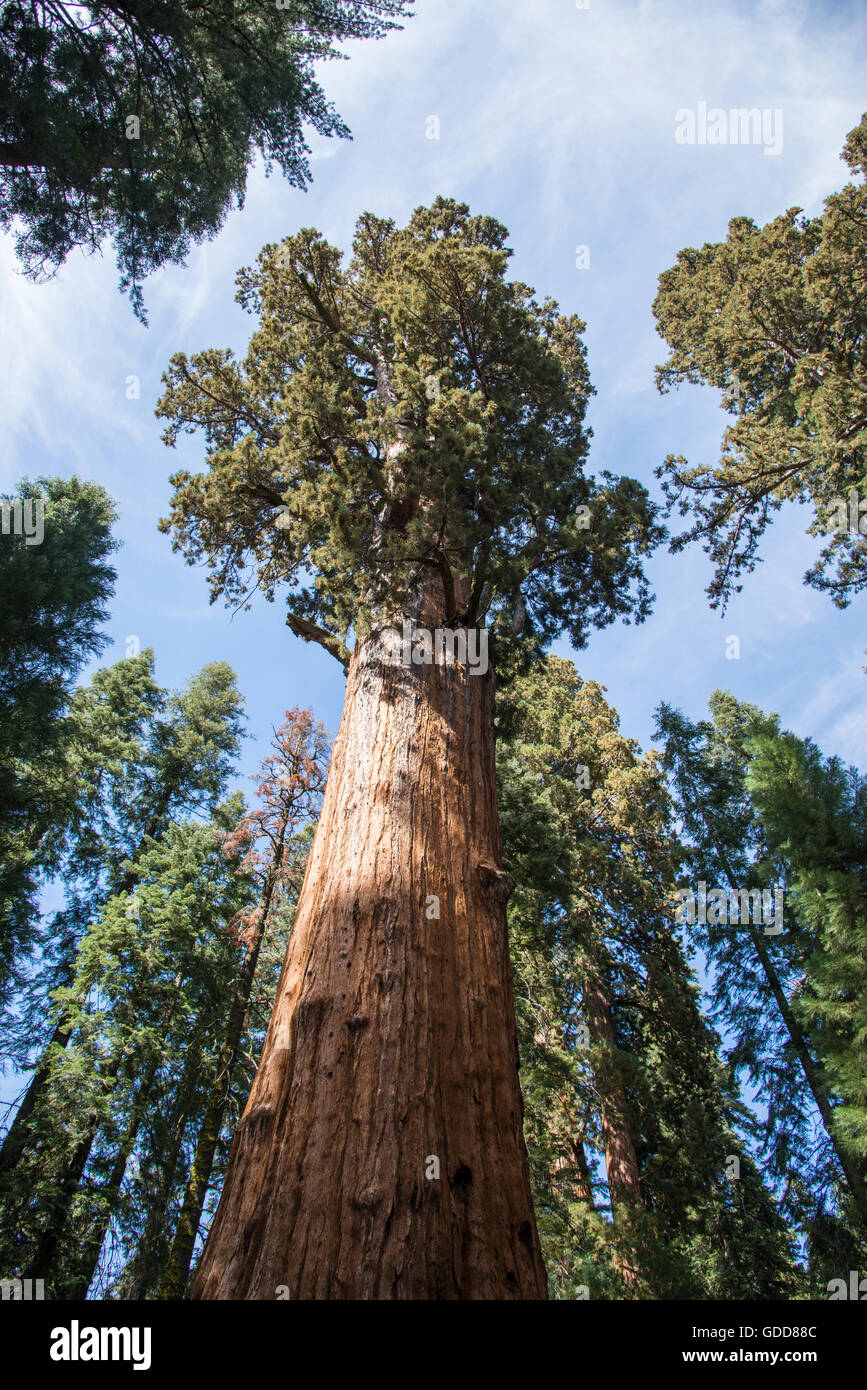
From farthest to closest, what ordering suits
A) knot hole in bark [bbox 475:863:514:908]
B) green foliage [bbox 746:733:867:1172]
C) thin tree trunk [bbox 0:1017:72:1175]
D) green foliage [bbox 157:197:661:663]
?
thin tree trunk [bbox 0:1017:72:1175], green foliage [bbox 746:733:867:1172], green foliage [bbox 157:197:661:663], knot hole in bark [bbox 475:863:514:908]

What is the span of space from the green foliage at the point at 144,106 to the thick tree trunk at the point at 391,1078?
19.8 feet

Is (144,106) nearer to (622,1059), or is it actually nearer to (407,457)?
(407,457)

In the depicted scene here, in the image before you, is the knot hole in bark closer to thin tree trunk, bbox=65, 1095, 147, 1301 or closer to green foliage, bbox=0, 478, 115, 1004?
green foliage, bbox=0, 478, 115, 1004

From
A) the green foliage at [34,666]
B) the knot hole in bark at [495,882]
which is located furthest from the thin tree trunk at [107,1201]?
the knot hole in bark at [495,882]

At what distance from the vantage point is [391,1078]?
260 centimetres

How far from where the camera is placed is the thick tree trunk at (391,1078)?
2213 millimetres

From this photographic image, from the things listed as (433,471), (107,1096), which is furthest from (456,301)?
(107,1096)

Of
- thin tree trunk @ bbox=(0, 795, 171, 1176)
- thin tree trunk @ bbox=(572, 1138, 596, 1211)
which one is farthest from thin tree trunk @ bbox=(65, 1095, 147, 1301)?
thin tree trunk @ bbox=(572, 1138, 596, 1211)

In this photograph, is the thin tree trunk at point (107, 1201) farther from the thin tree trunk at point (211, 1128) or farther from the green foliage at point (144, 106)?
the green foliage at point (144, 106)

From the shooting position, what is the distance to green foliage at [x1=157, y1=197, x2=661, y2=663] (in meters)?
5.27

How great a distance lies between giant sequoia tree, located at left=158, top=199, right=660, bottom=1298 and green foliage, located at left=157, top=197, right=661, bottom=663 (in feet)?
0.10

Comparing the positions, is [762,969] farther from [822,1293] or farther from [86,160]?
[86,160]

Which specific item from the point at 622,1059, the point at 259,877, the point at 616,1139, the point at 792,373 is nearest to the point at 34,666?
the point at 259,877

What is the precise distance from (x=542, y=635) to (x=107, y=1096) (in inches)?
338
